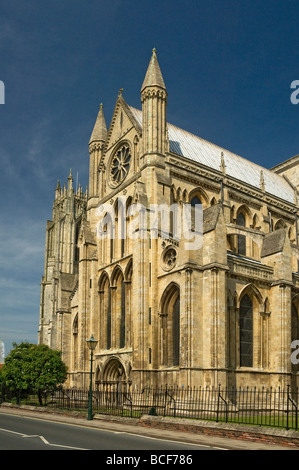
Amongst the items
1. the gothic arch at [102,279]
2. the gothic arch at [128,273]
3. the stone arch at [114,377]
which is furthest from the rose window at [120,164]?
the stone arch at [114,377]

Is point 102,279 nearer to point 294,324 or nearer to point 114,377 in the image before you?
point 114,377

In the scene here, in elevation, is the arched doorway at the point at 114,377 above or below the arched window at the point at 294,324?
below

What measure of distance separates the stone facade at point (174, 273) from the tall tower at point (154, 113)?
0.08 meters

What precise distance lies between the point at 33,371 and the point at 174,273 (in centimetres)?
1233

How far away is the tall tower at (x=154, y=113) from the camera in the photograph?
3581cm

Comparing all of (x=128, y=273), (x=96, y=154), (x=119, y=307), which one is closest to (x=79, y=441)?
(x=128, y=273)

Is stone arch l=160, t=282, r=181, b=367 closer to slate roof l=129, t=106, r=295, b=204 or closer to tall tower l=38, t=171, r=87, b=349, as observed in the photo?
slate roof l=129, t=106, r=295, b=204

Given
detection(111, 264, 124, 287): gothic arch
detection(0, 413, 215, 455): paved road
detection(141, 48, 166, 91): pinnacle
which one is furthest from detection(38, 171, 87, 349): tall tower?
detection(0, 413, 215, 455): paved road

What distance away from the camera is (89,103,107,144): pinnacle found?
44.7 metres

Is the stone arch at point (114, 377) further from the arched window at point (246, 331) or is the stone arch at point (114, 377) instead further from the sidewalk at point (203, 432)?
the sidewalk at point (203, 432)

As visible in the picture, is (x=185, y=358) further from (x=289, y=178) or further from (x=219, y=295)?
(x=289, y=178)

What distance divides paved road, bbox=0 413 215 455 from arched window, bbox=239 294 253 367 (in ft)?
49.5

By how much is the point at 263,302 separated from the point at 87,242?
15.7 meters

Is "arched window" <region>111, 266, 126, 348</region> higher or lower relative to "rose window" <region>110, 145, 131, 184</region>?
lower
